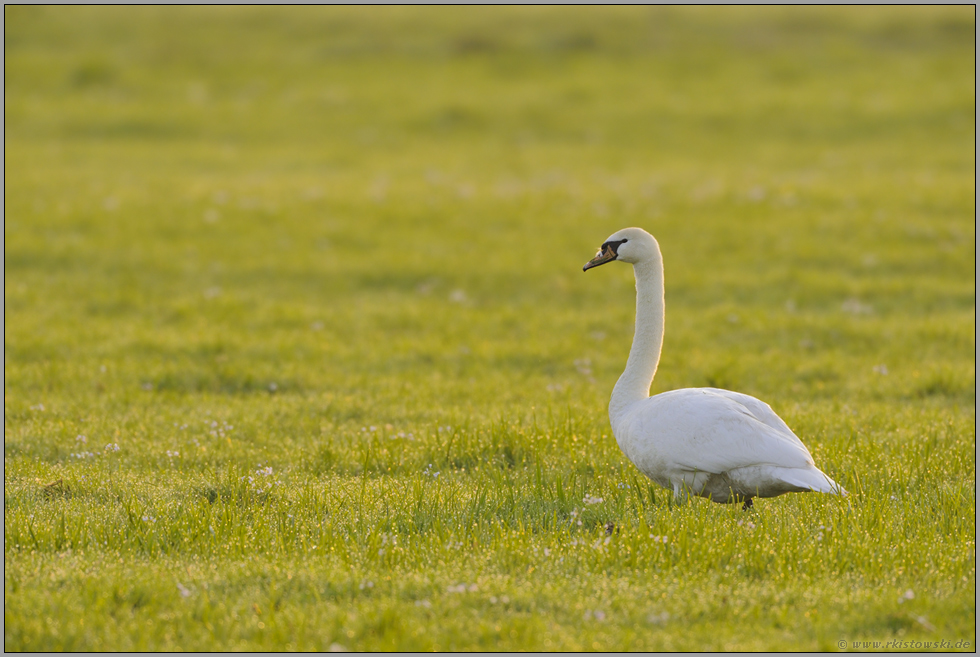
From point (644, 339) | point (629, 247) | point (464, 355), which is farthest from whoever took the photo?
point (464, 355)

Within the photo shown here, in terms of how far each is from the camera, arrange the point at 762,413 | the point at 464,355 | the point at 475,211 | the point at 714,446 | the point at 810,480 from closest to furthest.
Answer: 1. the point at 810,480
2. the point at 714,446
3. the point at 762,413
4. the point at 464,355
5. the point at 475,211

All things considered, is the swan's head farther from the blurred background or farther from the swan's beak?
the blurred background

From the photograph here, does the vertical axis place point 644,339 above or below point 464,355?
above

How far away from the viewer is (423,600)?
4.25 metres

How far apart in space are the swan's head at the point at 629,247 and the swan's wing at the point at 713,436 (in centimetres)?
101

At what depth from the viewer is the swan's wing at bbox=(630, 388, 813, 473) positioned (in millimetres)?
5035

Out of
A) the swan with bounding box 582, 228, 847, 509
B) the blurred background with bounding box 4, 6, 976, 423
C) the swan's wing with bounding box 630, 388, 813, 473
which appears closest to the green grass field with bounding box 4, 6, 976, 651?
the blurred background with bounding box 4, 6, 976, 423

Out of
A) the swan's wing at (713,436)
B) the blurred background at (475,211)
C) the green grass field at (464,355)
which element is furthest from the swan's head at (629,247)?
the blurred background at (475,211)

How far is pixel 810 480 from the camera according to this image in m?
4.85

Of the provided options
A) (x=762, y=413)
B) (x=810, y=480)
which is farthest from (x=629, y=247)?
(x=810, y=480)

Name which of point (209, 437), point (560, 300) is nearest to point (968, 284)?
point (560, 300)

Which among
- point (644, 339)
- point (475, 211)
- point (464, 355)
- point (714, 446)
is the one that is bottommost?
point (464, 355)

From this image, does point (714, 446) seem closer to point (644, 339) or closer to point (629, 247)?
point (644, 339)

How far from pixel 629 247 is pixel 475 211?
32.3 ft
